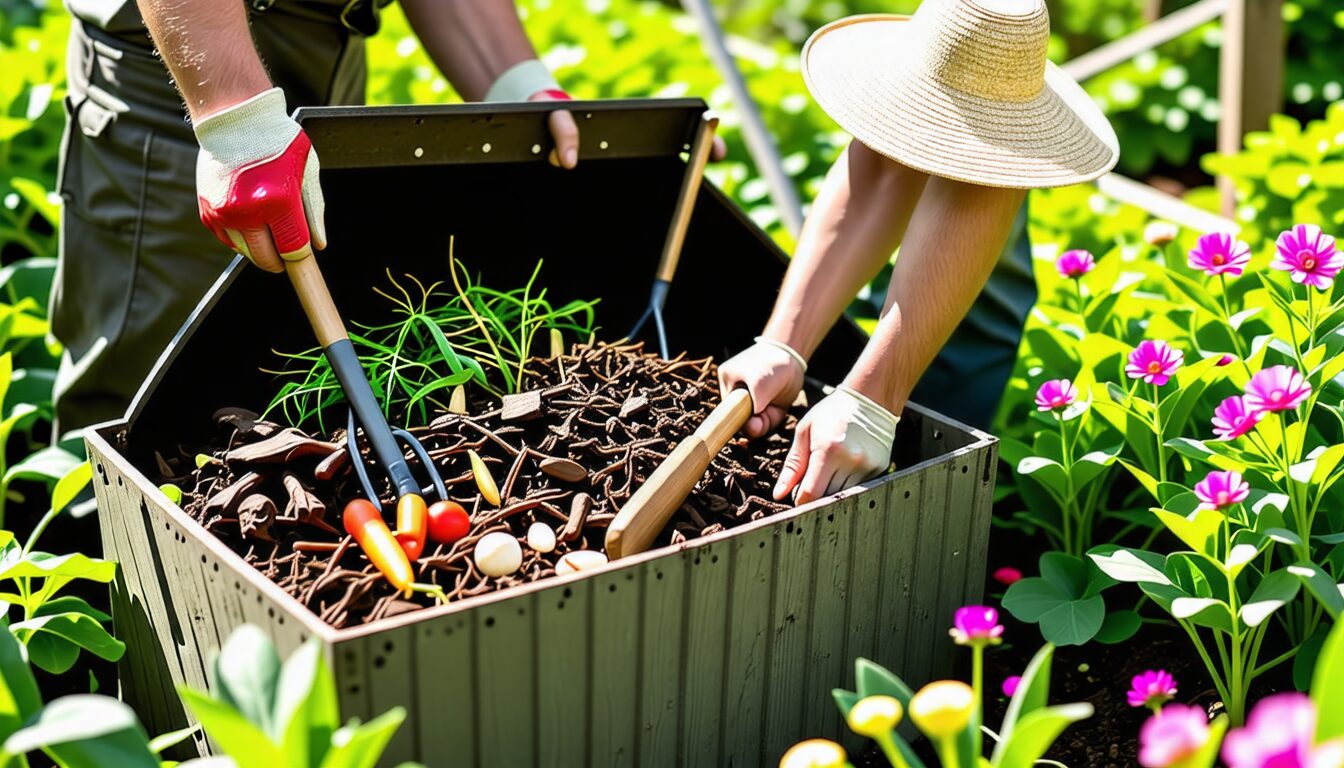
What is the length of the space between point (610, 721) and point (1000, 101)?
94cm

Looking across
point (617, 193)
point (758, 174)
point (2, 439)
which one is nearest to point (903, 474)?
point (617, 193)

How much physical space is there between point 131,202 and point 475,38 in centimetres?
66

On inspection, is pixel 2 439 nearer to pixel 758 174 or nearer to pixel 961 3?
pixel 961 3

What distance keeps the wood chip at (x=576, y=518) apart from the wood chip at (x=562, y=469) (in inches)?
1.6

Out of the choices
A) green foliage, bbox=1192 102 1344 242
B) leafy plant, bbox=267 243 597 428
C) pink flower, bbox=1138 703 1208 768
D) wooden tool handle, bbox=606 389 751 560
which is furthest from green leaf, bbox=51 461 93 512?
green foliage, bbox=1192 102 1344 242

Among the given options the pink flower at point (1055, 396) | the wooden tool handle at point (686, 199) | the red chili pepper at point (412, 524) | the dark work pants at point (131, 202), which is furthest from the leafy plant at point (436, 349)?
the pink flower at point (1055, 396)

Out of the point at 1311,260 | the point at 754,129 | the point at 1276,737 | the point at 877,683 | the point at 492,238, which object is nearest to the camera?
the point at 1276,737

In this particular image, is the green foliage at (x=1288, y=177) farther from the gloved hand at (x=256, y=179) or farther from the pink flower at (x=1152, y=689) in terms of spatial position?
the gloved hand at (x=256, y=179)

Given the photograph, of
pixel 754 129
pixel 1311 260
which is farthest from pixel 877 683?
pixel 754 129

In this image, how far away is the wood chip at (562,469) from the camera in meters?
1.60

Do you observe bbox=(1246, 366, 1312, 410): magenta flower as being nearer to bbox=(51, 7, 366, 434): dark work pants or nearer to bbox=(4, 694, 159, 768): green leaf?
bbox=(4, 694, 159, 768): green leaf

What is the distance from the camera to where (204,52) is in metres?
1.61

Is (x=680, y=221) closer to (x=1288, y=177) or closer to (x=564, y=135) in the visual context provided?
(x=564, y=135)

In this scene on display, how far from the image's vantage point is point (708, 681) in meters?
1.48
